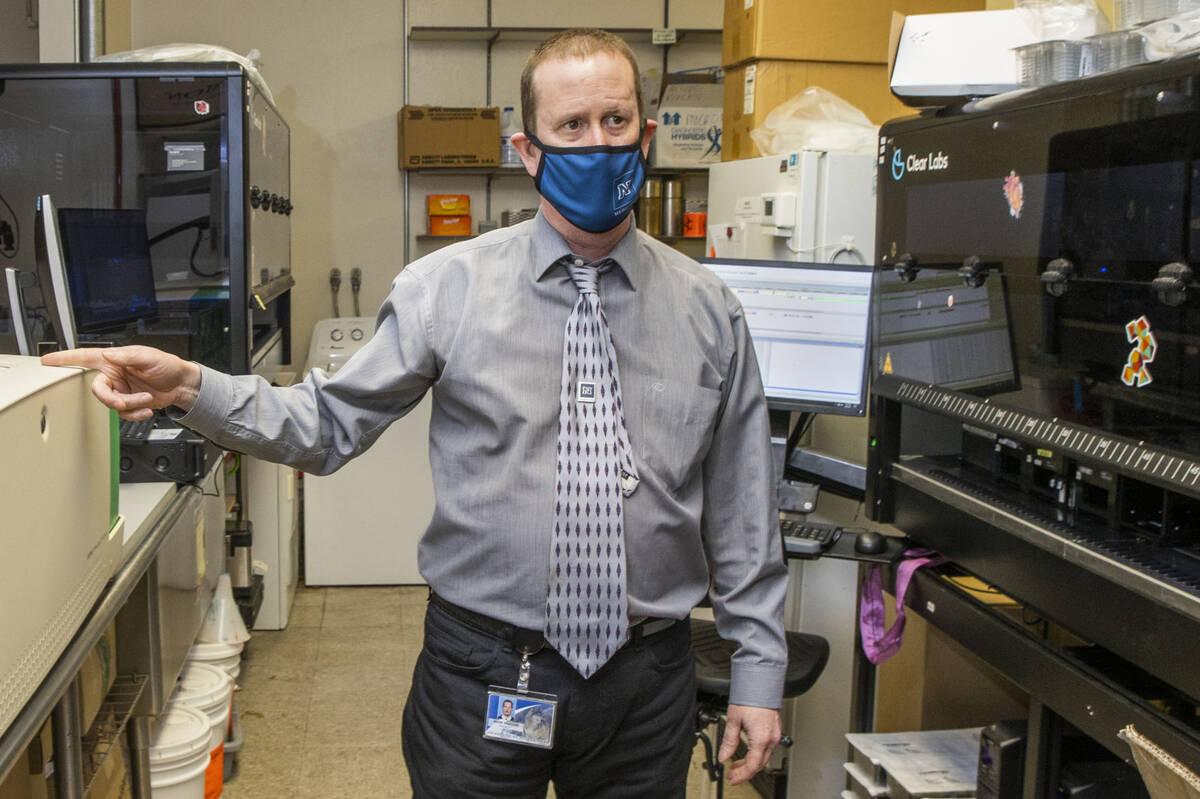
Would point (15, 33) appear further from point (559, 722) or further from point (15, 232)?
point (559, 722)

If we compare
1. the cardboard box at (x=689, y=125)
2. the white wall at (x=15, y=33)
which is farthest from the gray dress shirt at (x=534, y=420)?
the cardboard box at (x=689, y=125)

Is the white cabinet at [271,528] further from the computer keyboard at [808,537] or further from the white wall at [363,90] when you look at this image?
the computer keyboard at [808,537]

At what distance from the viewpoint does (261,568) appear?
12.3 feet

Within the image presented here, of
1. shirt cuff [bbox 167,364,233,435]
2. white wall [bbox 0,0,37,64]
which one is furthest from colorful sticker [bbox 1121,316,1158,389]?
→ white wall [bbox 0,0,37,64]

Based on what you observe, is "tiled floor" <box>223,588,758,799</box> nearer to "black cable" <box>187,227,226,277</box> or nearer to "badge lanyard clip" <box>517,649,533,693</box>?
"black cable" <box>187,227,226,277</box>

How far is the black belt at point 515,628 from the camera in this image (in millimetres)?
1389

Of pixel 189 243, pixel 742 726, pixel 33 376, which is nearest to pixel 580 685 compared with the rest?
pixel 742 726

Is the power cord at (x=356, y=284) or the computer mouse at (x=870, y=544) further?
the power cord at (x=356, y=284)

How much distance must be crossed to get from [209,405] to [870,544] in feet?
3.63

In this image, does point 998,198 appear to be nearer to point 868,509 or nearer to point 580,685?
point 868,509

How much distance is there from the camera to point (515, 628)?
4.57 feet

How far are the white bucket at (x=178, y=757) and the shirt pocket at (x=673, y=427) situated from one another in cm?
136

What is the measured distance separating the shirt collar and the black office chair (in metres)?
0.76

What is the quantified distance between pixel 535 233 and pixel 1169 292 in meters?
0.71
